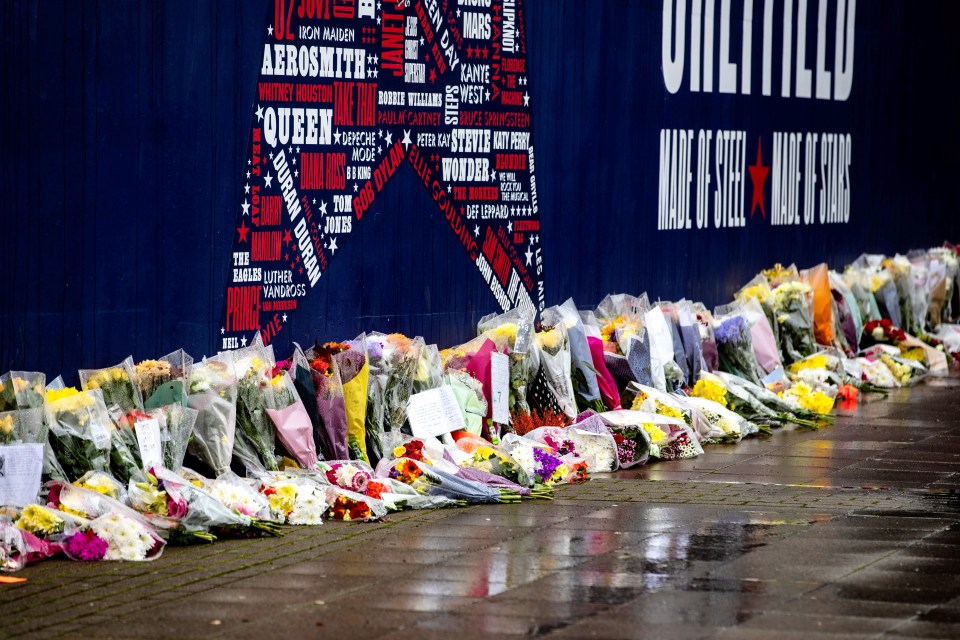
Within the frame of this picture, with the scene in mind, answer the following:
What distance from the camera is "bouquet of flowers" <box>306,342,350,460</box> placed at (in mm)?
9930

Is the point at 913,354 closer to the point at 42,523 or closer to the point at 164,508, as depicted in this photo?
the point at 164,508

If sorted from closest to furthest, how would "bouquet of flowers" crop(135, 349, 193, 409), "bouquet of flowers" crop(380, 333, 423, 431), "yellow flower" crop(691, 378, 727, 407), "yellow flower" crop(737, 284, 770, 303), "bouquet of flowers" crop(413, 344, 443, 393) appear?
"bouquet of flowers" crop(135, 349, 193, 409) < "bouquet of flowers" crop(380, 333, 423, 431) < "bouquet of flowers" crop(413, 344, 443, 393) < "yellow flower" crop(691, 378, 727, 407) < "yellow flower" crop(737, 284, 770, 303)

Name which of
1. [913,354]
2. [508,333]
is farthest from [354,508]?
[913,354]

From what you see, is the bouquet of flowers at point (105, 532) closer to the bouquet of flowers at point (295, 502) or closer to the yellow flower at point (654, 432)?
the bouquet of flowers at point (295, 502)

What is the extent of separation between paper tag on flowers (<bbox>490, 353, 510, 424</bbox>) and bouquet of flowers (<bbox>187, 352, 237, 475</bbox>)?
2.40m

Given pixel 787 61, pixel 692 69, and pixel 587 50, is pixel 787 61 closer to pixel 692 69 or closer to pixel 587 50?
pixel 692 69

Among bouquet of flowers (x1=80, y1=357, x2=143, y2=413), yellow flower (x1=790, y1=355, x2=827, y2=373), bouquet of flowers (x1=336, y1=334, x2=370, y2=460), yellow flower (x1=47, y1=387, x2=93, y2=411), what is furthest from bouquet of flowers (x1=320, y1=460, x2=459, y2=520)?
yellow flower (x1=790, y1=355, x2=827, y2=373)

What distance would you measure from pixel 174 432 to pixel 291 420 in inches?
33.7

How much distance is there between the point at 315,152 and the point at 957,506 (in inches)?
177

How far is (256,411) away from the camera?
952cm

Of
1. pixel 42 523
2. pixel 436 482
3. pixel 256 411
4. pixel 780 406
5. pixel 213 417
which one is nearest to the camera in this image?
pixel 42 523

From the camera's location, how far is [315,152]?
419 inches

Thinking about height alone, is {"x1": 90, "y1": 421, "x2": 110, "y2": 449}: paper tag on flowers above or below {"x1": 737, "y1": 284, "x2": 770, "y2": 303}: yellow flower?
below

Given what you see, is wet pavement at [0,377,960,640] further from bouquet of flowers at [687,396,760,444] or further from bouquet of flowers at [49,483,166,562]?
→ bouquet of flowers at [687,396,760,444]
